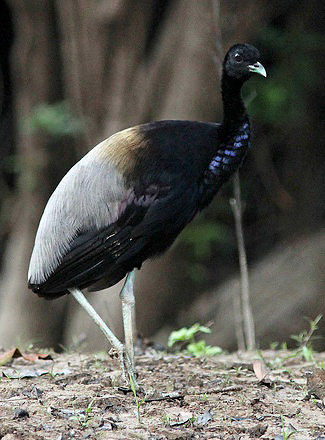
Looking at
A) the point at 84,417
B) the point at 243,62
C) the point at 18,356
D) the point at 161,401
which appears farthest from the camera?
the point at 18,356

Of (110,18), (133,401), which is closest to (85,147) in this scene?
(110,18)

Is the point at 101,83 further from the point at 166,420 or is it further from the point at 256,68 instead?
the point at 166,420

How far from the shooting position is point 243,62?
496 centimetres

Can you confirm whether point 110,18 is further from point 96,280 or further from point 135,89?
point 96,280

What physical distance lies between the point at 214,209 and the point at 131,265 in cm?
619

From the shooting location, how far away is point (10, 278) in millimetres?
10578

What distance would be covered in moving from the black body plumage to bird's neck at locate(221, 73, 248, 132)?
0.12 metres

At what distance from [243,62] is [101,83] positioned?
5.25 m

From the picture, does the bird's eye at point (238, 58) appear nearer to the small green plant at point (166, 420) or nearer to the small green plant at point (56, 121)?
the small green plant at point (166, 420)

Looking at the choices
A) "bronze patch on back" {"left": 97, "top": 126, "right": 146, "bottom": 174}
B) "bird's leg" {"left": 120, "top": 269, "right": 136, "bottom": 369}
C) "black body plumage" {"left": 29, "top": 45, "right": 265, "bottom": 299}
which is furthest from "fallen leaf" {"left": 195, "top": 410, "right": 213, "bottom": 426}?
"bronze patch on back" {"left": 97, "top": 126, "right": 146, "bottom": 174}

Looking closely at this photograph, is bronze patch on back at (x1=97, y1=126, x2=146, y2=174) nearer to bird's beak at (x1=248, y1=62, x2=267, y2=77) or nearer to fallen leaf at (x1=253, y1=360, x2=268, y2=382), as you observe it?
bird's beak at (x1=248, y1=62, x2=267, y2=77)

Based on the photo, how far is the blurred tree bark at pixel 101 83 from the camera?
364 inches

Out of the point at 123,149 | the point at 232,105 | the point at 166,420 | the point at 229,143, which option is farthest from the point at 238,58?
the point at 166,420

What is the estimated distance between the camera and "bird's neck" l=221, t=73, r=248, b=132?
4.95 meters
